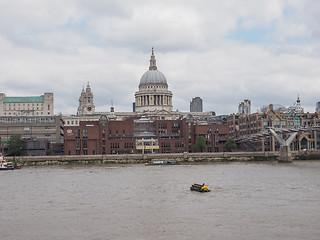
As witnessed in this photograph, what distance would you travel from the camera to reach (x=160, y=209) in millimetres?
46688

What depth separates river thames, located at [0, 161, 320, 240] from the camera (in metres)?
→ 37.4

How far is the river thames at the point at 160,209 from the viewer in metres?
37.4

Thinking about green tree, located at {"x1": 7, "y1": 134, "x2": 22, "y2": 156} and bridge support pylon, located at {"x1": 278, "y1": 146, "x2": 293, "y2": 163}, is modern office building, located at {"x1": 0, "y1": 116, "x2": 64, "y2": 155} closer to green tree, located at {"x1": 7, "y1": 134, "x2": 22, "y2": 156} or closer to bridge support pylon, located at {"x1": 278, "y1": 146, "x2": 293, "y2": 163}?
green tree, located at {"x1": 7, "y1": 134, "x2": 22, "y2": 156}

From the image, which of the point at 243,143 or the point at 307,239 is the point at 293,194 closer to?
the point at 307,239

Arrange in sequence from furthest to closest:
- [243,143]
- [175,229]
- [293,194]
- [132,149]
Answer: [243,143] → [132,149] → [293,194] → [175,229]

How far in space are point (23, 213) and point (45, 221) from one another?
15.3ft

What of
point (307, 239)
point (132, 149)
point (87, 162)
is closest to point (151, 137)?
point (132, 149)

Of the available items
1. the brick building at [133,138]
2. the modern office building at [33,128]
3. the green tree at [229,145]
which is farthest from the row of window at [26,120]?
the green tree at [229,145]

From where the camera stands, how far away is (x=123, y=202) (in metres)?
51.0

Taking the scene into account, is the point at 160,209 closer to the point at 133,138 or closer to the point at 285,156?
the point at 285,156

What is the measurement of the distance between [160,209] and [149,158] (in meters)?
75.5

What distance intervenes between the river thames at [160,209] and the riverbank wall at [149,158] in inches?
1823

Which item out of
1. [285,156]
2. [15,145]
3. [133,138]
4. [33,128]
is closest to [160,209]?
[285,156]

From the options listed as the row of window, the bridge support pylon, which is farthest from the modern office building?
the bridge support pylon
